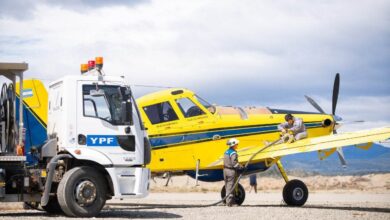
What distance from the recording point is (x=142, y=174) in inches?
683

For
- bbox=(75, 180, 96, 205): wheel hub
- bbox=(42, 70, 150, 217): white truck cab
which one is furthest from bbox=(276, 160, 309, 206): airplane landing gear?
bbox=(75, 180, 96, 205): wheel hub

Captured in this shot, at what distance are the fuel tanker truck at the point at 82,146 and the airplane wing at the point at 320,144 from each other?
16.0 feet

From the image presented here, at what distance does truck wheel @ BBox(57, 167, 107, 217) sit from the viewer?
16.5m

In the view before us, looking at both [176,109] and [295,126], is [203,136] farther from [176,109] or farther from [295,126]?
[295,126]

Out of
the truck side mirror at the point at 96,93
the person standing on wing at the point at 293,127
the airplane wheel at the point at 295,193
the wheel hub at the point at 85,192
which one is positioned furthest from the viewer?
the person standing on wing at the point at 293,127

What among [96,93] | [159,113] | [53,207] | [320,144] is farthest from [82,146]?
[320,144]

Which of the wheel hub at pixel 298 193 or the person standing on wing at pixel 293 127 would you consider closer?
the wheel hub at pixel 298 193

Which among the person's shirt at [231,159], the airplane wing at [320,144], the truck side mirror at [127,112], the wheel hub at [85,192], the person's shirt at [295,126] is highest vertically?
the truck side mirror at [127,112]

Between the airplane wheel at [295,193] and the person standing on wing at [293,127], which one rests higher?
the person standing on wing at [293,127]

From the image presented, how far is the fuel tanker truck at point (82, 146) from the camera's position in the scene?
55.3 ft

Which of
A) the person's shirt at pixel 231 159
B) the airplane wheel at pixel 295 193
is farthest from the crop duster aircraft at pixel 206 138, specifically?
the person's shirt at pixel 231 159

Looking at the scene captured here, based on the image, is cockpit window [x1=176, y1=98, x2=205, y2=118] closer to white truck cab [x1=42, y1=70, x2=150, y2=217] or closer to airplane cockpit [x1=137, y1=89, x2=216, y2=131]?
airplane cockpit [x1=137, y1=89, x2=216, y2=131]

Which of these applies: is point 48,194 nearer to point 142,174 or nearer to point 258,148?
point 142,174

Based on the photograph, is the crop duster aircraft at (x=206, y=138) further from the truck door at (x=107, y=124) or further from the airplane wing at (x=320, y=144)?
the truck door at (x=107, y=124)
